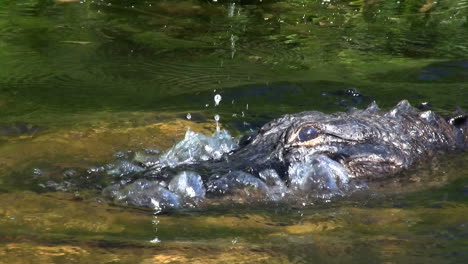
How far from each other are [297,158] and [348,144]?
40 cm

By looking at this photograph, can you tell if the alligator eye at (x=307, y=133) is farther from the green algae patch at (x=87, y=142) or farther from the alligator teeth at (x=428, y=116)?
the green algae patch at (x=87, y=142)

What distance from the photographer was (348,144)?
582 cm

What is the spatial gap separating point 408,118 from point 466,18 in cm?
520

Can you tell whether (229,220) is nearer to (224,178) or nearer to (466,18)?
(224,178)

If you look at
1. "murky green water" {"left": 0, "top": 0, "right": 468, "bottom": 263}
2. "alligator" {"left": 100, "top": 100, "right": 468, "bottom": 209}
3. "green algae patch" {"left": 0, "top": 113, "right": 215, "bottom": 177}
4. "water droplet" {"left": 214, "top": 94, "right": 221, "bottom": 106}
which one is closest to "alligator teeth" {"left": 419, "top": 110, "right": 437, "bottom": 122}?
"alligator" {"left": 100, "top": 100, "right": 468, "bottom": 209}

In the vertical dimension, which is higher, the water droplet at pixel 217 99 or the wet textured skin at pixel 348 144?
the wet textured skin at pixel 348 144

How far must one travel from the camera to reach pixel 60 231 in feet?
15.4

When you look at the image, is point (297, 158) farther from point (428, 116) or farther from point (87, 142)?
point (87, 142)

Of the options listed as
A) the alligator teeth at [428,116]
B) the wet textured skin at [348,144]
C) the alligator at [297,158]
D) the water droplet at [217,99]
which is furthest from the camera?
the water droplet at [217,99]

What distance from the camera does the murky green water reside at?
4.61 meters

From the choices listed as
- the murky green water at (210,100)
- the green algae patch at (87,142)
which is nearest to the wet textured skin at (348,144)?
the murky green water at (210,100)

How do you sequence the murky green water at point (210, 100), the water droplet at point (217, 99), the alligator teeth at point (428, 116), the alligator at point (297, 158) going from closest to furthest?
the murky green water at point (210, 100) < the alligator at point (297, 158) < the alligator teeth at point (428, 116) < the water droplet at point (217, 99)

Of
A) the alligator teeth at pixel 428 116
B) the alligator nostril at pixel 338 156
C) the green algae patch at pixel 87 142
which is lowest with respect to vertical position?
the green algae patch at pixel 87 142

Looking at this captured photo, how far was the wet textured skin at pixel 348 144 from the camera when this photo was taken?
225 inches
